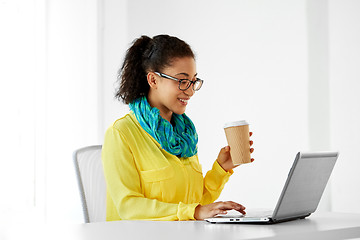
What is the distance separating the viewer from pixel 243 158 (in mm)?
1587

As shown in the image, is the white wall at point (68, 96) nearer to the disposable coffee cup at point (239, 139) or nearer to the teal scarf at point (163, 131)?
the teal scarf at point (163, 131)

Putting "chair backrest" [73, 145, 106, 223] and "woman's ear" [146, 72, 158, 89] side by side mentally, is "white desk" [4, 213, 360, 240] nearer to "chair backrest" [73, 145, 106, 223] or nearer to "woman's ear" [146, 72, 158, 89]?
"chair backrest" [73, 145, 106, 223]

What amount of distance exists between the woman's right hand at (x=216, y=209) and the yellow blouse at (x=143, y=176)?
0.08m

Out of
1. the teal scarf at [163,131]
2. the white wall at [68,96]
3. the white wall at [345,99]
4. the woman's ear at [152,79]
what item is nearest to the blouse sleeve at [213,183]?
the teal scarf at [163,131]

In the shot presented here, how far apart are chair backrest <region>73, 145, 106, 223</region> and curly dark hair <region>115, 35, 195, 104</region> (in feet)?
0.83

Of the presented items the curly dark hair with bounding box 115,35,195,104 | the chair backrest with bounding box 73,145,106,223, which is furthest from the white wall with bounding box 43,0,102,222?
the curly dark hair with bounding box 115,35,195,104

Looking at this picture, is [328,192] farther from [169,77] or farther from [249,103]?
[169,77]

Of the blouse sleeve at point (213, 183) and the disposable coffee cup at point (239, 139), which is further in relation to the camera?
the blouse sleeve at point (213, 183)

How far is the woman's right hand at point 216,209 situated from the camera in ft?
4.66

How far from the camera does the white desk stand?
1138 mm

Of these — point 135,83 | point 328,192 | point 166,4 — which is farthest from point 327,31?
point 135,83

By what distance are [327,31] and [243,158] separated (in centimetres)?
186

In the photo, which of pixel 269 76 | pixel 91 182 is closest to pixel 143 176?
pixel 91 182

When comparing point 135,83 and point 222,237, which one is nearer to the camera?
point 222,237
